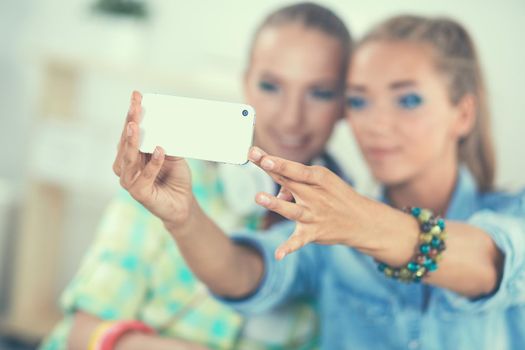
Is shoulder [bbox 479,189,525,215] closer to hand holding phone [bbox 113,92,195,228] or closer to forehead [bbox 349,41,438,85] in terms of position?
forehead [bbox 349,41,438,85]

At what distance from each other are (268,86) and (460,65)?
22 cm

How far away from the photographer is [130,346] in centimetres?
77

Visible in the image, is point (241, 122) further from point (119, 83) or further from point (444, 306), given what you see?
point (119, 83)

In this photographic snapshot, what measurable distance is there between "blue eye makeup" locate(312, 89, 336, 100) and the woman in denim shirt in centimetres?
4

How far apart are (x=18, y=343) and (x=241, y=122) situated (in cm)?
115

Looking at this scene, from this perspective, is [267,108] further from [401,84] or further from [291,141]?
[401,84]

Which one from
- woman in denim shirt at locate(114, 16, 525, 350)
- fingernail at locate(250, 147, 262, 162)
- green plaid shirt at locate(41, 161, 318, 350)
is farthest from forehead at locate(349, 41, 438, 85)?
fingernail at locate(250, 147, 262, 162)

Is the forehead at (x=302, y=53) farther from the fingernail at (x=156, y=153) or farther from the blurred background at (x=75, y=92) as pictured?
the fingernail at (x=156, y=153)

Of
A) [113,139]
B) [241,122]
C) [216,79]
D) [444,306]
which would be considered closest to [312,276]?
[444,306]

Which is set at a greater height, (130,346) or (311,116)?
(311,116)

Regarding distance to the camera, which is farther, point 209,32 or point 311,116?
point 209,32

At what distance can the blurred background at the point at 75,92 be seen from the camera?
1.32 metres

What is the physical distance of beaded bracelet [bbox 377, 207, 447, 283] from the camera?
592mm

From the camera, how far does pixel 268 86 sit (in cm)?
88
